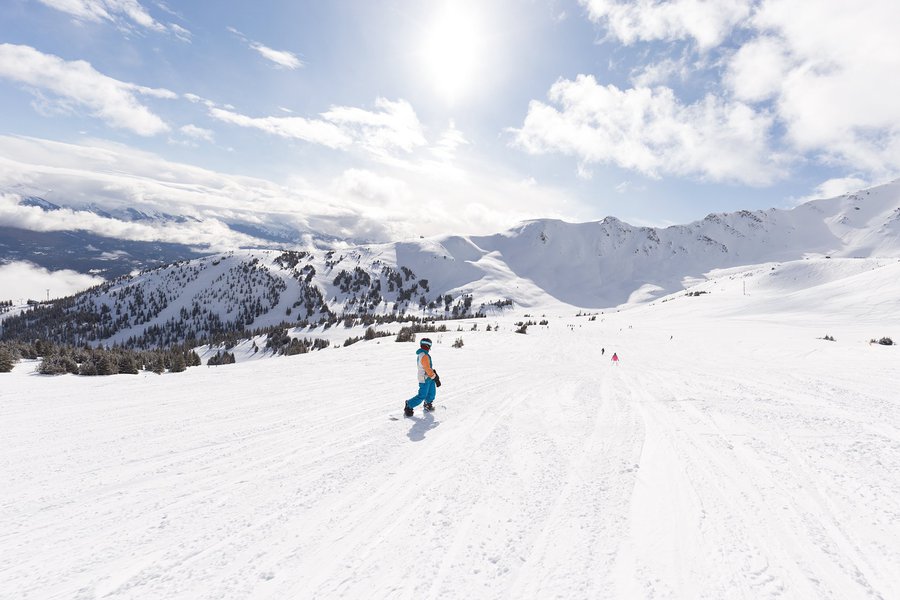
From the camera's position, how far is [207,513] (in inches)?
166

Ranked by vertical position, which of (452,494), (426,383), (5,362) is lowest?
(452,494)

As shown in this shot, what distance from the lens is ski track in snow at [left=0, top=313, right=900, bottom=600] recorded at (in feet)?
10.7

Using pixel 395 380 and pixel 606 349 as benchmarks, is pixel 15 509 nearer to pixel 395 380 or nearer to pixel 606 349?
pixel 395 380

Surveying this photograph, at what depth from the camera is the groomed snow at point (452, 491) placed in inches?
129

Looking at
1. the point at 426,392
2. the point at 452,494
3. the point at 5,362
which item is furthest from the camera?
the point at 5,362

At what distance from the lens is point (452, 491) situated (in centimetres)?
480

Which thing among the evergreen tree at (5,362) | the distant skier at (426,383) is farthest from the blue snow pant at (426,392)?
the evergreen tree at (5,362)

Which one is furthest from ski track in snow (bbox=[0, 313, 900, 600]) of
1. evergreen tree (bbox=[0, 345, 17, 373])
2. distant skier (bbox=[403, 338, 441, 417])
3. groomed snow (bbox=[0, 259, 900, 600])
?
evergreen tree (bbox=[0, 345, 17, 373])

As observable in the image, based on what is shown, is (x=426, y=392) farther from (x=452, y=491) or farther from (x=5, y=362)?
(x=5, y=362)

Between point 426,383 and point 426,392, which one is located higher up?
point 426,383

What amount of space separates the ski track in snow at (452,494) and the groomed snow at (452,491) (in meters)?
0.03

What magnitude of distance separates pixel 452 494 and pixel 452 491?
0.07 metres

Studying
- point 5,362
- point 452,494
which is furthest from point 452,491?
point 5,362

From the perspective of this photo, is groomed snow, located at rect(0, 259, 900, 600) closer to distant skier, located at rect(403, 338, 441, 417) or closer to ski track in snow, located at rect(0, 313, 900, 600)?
ski track in snow, located at rect(0, 313, 900, 600)
